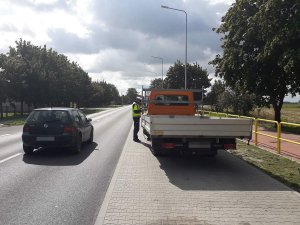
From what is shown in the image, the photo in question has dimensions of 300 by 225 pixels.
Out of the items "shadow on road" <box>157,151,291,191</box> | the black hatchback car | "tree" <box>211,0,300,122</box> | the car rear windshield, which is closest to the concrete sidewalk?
"shadow on road" <box>157,151,291,191</box>

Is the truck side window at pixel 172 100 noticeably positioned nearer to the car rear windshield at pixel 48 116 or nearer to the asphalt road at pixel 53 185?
the asphalt road at pixel 53 185

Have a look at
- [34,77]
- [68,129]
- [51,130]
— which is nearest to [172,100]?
[68,129]

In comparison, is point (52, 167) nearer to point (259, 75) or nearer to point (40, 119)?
point (40, 119)

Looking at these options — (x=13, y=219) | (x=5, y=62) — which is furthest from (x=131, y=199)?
(x=5, y=62)

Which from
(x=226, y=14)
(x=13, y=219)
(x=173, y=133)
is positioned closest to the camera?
(x=13, y=219)

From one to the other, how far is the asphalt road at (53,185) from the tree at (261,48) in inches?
471

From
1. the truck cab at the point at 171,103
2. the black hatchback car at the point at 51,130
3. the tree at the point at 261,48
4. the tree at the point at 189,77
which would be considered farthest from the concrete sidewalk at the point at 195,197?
the tree at the point at 189,77

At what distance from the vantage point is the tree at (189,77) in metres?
62.3

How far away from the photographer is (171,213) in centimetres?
623

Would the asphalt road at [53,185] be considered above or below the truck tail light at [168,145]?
below

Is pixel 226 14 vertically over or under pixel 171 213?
over

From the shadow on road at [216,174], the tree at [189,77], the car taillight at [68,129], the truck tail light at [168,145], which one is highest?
the tree at [189,77]

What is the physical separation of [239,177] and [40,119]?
639cm

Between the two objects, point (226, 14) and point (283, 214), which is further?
point (226, 14)
